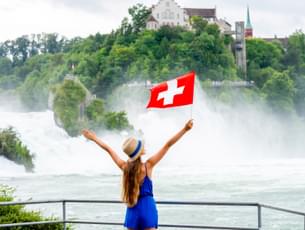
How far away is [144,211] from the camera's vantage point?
694 centimetres

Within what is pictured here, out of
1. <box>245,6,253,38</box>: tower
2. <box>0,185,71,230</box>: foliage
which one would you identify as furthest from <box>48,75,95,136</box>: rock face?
<box>245,6,253,38</box>: tower

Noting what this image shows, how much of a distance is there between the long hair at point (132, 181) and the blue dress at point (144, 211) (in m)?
0.06

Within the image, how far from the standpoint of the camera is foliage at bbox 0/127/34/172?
4784 cm

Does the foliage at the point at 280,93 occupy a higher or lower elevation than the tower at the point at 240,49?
lower

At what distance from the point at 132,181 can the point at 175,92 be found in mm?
1055

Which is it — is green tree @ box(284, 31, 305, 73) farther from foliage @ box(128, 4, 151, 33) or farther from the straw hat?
the straw hat

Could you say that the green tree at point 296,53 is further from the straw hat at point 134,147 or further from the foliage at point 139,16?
the straw hat at point 134,147

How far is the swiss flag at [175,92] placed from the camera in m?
7.54

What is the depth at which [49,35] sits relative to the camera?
150750 millimetres

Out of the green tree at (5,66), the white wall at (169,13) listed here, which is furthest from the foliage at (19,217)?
the green tree at (5,66)

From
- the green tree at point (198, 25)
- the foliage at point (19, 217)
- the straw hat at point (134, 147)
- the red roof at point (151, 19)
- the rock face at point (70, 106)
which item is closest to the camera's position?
the straw hat at point (134, 147)

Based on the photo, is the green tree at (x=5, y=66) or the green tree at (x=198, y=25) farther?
the green tree at (x=5, y=66)

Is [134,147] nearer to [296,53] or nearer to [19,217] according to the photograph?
[19,217]

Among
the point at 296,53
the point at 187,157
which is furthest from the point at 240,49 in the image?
the point at 187,157
